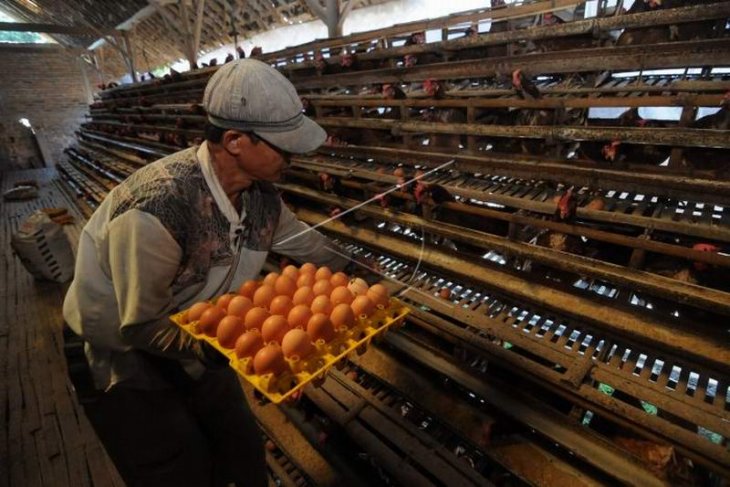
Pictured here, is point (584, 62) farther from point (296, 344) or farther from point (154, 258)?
point (154, 258)

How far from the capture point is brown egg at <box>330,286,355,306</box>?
1.90 m

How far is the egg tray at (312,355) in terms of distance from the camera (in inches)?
57.9

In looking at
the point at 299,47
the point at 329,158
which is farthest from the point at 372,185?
the point at 299,47

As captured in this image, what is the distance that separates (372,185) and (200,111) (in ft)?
13.1

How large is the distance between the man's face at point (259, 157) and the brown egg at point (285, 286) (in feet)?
2.01

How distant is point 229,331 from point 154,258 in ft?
1.62

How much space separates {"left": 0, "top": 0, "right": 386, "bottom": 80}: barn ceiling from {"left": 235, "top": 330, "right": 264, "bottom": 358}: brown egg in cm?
891

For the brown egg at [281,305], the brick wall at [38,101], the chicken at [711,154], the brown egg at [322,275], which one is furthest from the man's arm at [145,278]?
the brick wall at [38,101]

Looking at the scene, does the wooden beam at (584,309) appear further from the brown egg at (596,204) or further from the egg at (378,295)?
the egg at (378,295)

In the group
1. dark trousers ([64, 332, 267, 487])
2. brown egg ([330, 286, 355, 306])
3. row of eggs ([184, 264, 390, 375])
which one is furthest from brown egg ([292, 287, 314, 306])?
dark trousers ([64, 332, 267, 487])

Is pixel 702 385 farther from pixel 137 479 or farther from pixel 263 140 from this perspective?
pixel 137 479

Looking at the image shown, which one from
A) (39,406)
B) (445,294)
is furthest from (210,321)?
(39,406)

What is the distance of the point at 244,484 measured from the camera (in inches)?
105

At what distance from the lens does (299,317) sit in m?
1.80
